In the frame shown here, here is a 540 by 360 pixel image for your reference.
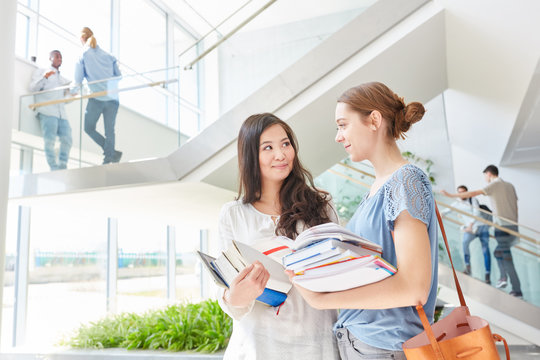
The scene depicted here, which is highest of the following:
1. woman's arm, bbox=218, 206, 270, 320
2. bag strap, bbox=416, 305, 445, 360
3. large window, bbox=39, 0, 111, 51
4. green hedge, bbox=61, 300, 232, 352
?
large window, bbox=39, 0, 111, 51

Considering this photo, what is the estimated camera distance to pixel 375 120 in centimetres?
146

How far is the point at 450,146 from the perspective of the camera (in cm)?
1117

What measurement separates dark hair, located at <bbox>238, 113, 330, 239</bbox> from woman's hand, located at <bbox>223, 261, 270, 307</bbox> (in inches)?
16.5

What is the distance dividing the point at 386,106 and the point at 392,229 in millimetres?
424

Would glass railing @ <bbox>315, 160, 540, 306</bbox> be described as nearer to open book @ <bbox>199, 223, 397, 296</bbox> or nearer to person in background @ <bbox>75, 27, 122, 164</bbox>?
person in background @ <bbox>75, 27, 122, 164</bbox>

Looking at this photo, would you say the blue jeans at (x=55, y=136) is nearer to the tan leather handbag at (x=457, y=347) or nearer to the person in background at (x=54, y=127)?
the person in background at (x=54, y=127)

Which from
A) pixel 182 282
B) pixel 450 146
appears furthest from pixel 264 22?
pixel 182 282

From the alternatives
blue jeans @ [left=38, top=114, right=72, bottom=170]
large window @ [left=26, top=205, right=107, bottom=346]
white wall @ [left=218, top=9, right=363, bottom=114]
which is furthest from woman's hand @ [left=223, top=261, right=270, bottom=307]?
large window @ [left=26, top=205, right=107, bottom=346]

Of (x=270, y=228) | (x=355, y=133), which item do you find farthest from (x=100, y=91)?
(x=355, y=133)

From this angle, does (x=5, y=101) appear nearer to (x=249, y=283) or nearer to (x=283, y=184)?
(x=283, y=184)

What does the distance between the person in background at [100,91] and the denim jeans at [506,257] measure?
5.13 metres

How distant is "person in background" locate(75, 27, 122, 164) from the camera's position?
5.99 metres

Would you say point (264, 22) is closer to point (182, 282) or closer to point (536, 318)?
point (536, 318)

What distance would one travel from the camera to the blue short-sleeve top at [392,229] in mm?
1243
